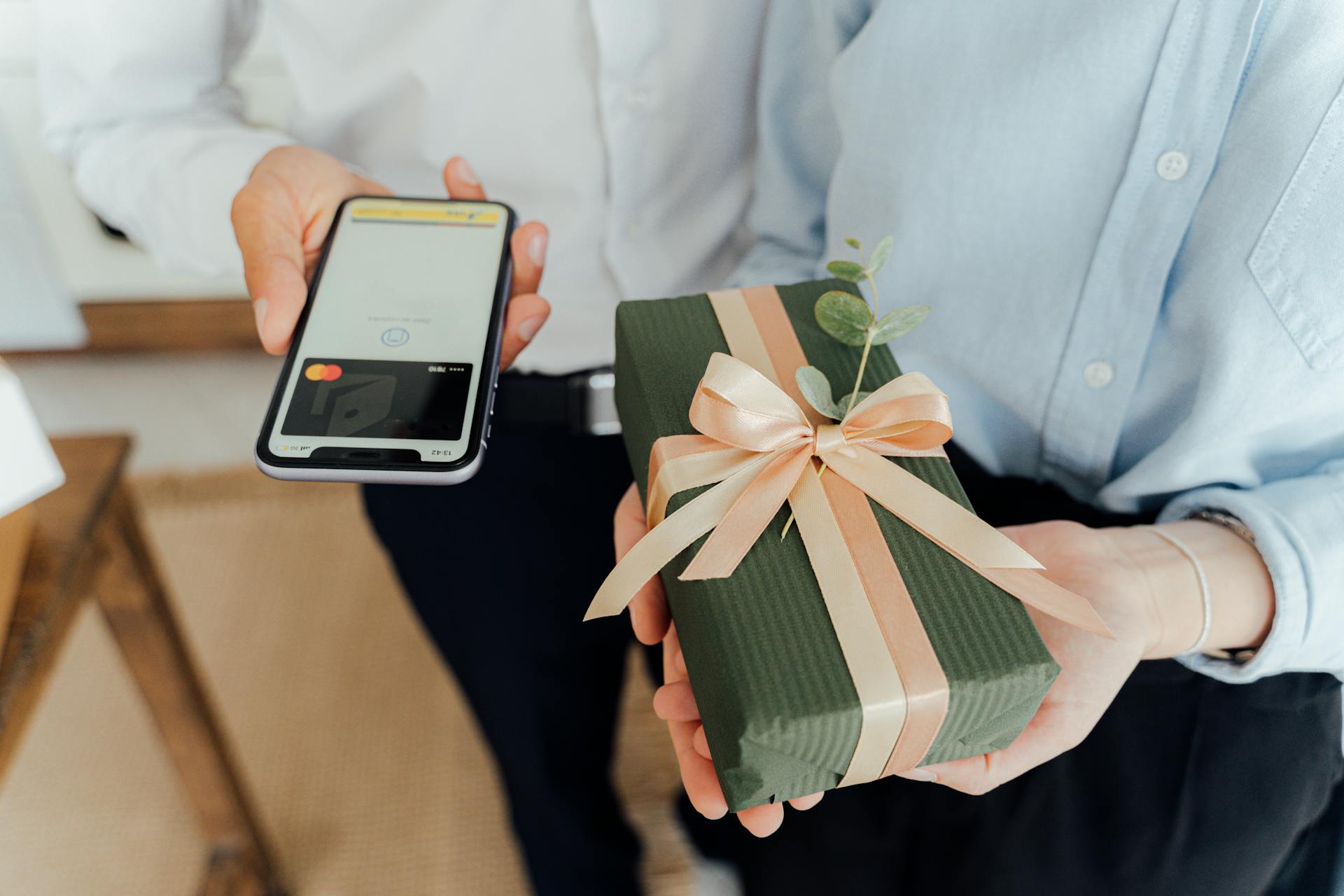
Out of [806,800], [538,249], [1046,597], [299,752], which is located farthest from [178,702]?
[1046,597]

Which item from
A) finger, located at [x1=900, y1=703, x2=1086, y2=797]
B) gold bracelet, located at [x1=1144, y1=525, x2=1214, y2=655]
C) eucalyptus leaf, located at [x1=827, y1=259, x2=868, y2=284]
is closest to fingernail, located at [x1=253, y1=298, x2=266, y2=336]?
eucalyptus leaf, located at [x1=827, y1=259, x2=868, y2=284]

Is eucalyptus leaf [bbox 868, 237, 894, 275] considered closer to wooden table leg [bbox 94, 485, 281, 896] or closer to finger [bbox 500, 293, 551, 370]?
finger [bbox 500, 293, 551, 370]

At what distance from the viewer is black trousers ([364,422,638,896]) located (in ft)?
2.54

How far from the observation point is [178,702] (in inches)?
33.9

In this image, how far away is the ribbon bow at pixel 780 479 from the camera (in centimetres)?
42

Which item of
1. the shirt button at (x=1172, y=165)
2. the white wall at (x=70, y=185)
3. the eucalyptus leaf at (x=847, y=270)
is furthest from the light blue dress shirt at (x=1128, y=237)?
the white wall at (x=70, y=185)

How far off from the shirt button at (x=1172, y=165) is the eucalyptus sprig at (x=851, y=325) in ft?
0.52

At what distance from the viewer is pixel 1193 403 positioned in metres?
0.50

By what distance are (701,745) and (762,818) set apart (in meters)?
0.04

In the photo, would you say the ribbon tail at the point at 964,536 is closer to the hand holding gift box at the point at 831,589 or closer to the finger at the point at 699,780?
the hand holding gift box at the point at 831,589

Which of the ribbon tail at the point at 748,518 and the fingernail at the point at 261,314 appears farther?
the fingernail at the point at 261,314

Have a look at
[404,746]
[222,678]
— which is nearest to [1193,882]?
[404,746]

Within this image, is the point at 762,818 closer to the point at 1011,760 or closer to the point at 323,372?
the point at 1011,760

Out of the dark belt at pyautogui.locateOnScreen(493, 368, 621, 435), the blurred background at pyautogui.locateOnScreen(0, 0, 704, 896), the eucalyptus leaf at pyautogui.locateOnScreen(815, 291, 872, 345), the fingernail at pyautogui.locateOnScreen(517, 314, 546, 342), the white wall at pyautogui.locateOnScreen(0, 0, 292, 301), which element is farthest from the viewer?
the white wall at pyautogui.locateOnScreen(0, 0, 292, 301)
